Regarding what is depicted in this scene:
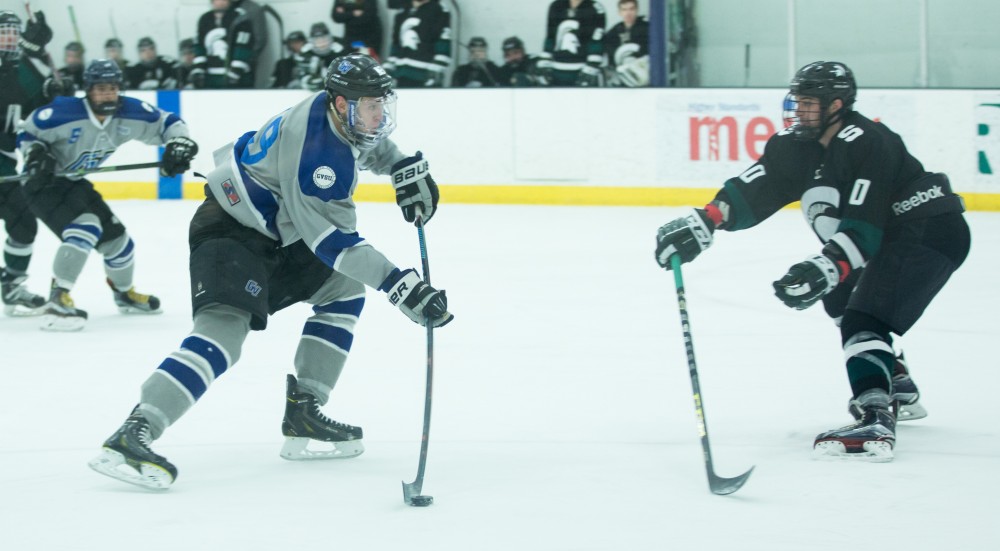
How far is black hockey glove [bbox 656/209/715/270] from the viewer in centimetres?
330

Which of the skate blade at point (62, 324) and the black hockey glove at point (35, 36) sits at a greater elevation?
the black hockey glove at point (35, 36)

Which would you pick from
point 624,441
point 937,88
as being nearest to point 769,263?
point 937,88

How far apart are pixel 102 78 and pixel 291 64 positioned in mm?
5019

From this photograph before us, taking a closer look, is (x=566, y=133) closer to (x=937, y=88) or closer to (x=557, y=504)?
(x=937, y=88)

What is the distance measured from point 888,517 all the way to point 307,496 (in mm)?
1304

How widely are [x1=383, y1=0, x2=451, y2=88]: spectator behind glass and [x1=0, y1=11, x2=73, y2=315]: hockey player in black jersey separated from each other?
13.1ft

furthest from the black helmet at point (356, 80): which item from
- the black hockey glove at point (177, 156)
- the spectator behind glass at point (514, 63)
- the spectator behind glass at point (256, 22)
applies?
the spectator behind glass at point (256, 22)

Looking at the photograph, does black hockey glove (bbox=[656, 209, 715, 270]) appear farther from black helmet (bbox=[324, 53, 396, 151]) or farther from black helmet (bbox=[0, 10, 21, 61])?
black helmet (bbox=[0, 10, 21, 61])

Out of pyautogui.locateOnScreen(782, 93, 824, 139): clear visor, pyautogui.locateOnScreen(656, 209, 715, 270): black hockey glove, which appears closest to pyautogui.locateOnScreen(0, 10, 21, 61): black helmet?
pyautogui.locateOnScreen(656, 209, 715, 270): black hockey glove

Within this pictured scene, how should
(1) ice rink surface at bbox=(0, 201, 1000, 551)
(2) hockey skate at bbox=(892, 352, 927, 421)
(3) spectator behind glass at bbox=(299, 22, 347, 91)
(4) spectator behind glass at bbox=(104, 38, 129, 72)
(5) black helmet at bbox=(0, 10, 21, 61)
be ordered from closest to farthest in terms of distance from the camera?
(1) ice rink surface at bbox=(0, 201, 1000, 551), (2) hockey skate at bbox=(892, 352, 927, 421), (5) black helmet at bbox=(0, 10, 21, 61), (3) spectator behind glass at bbox=(299, 22, 347, 91), (4) spectator behind glass at bbox=(104, 38, 129, 72)

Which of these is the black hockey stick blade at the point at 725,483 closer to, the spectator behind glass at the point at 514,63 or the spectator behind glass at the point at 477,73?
the spectator behind glass at the point at 514,63

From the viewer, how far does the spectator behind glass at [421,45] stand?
9.59m

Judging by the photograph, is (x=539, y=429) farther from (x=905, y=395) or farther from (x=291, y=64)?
(x=291, y=64)

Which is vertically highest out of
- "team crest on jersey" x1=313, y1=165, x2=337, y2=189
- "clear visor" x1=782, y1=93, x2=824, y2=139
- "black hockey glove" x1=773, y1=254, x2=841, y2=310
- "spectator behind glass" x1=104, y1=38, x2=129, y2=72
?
"spectator behind glass" x1=104, y1=38, x2=129, y2=72
